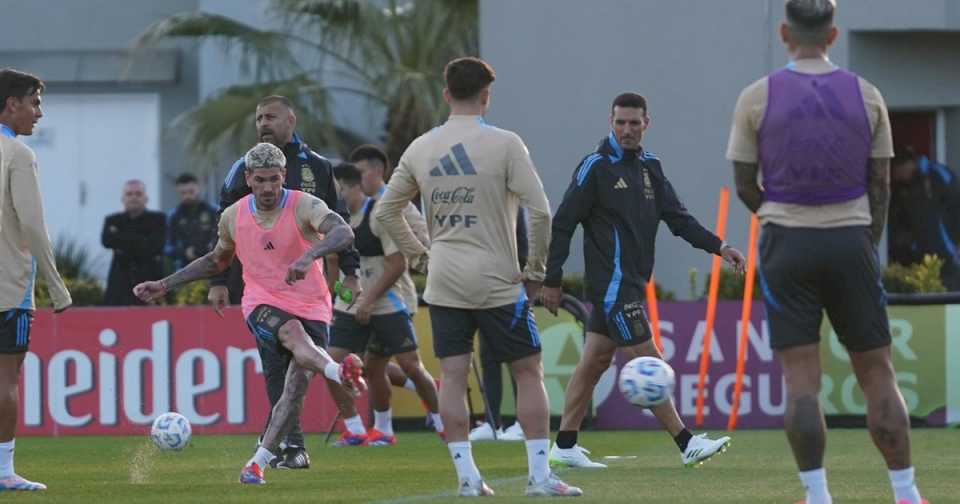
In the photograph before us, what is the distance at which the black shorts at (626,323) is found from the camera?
439 inches

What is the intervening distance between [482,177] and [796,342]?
6.35 ft

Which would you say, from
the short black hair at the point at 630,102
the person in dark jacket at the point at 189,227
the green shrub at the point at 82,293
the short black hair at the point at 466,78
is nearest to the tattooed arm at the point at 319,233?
the short black hair at the point at 466,78

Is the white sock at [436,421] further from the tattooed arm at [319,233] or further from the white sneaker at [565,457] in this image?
the tattooed arm at [319,233]

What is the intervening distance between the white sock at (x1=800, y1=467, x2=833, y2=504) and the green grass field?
57.6 inches

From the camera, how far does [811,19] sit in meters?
7.54

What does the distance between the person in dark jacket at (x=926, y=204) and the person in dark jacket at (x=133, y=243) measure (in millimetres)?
7364

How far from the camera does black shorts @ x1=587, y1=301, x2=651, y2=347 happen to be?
1114 centimetres

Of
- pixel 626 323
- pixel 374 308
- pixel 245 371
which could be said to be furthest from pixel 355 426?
pixel 626 323

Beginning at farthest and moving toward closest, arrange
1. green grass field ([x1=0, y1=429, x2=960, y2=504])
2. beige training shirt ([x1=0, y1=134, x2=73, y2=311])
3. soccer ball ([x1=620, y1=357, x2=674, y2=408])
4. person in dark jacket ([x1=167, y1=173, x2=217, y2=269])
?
person in dark jacket ([x1=167, y1=173, x2=217, y2=269]) → beige training shirt ([x1=0, y1=134, x2=73, y2=311]) → soccer ball ([x1=620, y1=357, x2=674, y2=408]) → green grass field ([x1=0, y1=429, x2=960, y2=504])

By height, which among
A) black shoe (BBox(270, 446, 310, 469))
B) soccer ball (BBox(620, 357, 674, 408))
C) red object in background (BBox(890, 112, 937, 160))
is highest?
red object in background (BBox(890, 112, 937, 160))

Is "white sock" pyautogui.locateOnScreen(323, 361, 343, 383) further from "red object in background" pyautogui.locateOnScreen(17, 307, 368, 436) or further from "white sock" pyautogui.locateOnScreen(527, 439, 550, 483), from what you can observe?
"red object in background" pyautogui.locateOnScreen(17, 307, 368, 436)

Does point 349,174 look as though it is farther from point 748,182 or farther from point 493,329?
point 748,182

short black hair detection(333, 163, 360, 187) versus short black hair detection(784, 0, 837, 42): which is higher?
short black hair detection(784, 0, 837, 42)

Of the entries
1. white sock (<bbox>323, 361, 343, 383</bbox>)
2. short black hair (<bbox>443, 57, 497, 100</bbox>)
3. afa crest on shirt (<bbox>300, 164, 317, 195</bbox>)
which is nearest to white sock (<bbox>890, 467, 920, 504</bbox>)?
short black hair (<bbox>443, 57, 497, 100</bbox>)
